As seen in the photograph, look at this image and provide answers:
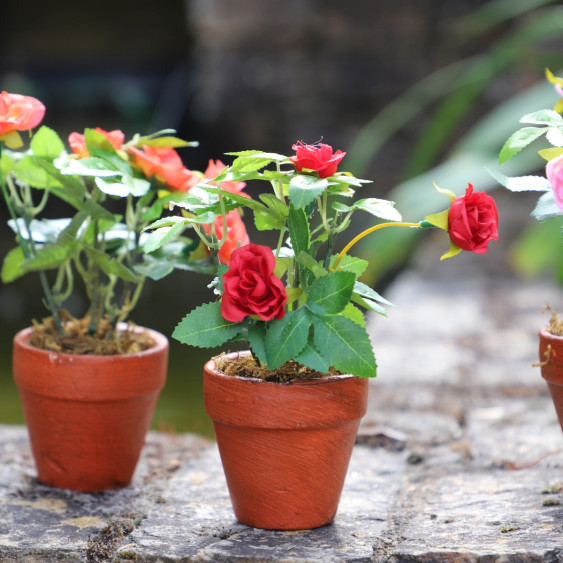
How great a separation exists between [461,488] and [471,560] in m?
0.29

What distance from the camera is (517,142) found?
1079mm

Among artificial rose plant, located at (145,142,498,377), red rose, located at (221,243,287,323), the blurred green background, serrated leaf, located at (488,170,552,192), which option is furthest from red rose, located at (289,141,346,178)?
the blurred green background

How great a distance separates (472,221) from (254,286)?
0.88ft

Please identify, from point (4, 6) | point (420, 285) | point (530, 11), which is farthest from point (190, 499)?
point (4, 6)

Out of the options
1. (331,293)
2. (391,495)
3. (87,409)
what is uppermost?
(331,293)

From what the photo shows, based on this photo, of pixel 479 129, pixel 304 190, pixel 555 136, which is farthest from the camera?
pixel 479 129

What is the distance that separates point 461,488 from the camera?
128 centimetres

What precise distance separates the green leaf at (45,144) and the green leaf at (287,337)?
452 mm

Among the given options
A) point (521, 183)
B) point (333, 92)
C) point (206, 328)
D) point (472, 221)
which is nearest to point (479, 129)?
point (333, 92)

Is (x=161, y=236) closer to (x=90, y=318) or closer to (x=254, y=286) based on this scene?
(x=254, y=286)

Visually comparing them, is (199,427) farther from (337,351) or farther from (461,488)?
(337,351)

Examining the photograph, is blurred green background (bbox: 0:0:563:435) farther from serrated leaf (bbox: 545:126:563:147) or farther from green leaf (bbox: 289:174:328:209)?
green leaf (bbox: 289:174:328:209)

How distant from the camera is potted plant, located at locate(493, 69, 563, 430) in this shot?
107cm

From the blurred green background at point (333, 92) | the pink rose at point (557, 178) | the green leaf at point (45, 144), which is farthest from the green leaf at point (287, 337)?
the blurred green background at point (333, 92)
